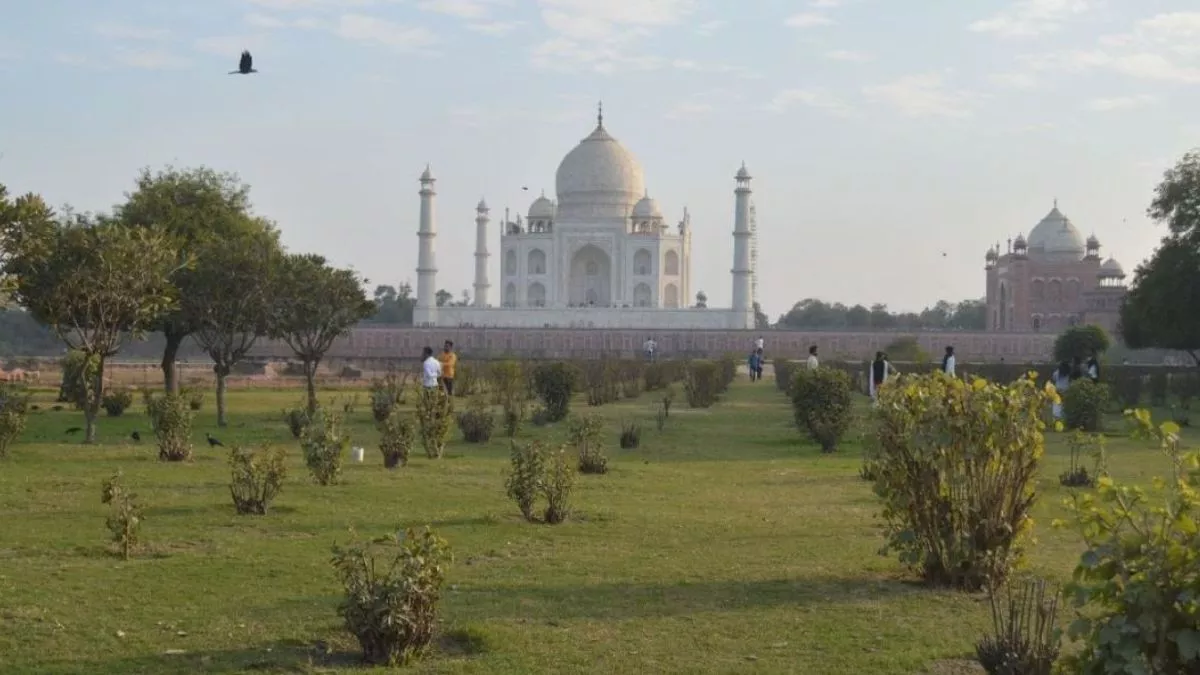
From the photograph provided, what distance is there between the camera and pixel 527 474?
25.3ft

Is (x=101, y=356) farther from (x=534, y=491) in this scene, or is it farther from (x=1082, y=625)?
(x=1082, y=625)

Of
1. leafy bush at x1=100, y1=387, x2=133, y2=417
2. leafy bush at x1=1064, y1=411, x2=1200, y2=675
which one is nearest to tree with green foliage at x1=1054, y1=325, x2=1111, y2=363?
leafy bush at x1=100, y1=387, x2=133, y2=417

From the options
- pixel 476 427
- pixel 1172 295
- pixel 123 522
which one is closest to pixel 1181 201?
pixel 1172 295

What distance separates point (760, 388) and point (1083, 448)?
50.8ft

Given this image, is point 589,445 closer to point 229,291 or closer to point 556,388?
point 556,388

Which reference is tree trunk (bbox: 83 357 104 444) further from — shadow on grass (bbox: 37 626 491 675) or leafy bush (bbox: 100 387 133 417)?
shadow on grass (bbox: 37 626 491 675)

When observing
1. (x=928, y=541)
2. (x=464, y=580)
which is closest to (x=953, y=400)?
(x=928, y=541)

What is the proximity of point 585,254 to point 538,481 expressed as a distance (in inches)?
1958

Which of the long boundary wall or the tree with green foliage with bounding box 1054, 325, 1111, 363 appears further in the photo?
the long boundary wall

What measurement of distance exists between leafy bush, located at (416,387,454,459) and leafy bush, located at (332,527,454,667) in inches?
276

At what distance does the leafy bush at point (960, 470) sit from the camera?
214 inches

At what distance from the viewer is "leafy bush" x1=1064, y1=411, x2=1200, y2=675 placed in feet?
10.2

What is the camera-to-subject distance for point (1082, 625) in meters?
3.13

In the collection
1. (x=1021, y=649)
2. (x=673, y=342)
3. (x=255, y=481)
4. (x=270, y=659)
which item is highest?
(x=673, y=342)
